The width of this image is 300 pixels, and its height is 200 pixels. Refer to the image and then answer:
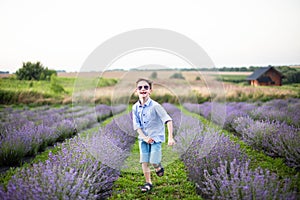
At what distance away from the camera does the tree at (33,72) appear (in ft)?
34.5

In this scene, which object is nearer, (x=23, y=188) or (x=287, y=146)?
(x=23, y=188)

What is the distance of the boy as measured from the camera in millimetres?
2951

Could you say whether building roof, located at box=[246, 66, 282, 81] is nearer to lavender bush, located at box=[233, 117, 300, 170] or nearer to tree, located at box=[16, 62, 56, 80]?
lavender bush, located at box=[233, 117, 300, 170]

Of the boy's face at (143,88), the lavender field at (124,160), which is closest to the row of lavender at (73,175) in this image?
the lavender field at (124,160)

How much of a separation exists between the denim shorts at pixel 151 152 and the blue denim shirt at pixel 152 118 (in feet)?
0.26

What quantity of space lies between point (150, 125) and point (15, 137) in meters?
2.29

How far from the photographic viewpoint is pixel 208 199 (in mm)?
2867

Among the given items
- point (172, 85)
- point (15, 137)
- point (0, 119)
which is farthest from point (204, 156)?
point (0, 119)

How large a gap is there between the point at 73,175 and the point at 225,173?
138cm

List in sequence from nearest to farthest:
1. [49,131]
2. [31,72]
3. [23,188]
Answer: [23,188]
[49,131]
[31,72]

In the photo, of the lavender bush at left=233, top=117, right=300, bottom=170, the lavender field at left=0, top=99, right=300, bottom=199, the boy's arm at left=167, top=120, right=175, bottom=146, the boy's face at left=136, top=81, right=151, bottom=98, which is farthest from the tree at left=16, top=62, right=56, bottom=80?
the boy's arm at left=167, top=120, right=175, bottom=146

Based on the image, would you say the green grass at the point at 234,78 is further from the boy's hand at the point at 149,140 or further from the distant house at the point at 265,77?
the boy's hand at the point at 149,140

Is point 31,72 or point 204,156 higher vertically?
point 31,72

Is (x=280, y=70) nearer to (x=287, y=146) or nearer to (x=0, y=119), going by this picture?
(x=287, y=146)
